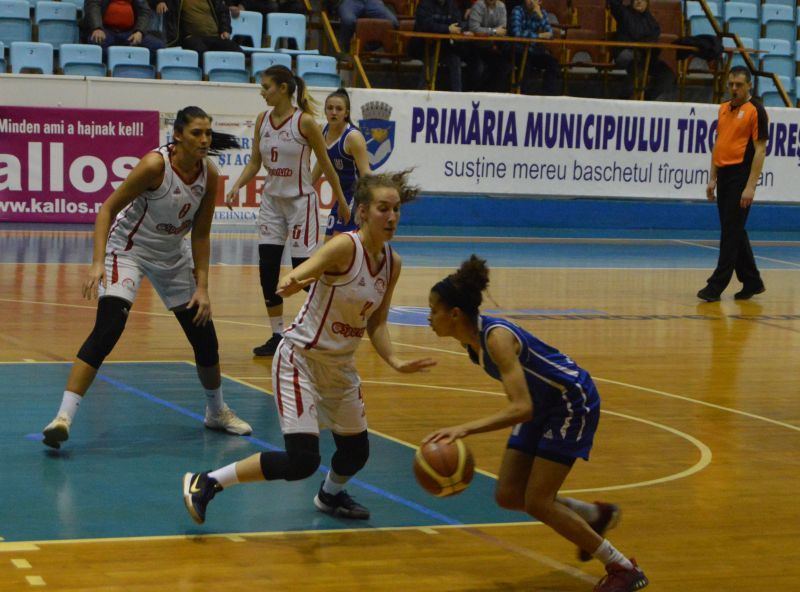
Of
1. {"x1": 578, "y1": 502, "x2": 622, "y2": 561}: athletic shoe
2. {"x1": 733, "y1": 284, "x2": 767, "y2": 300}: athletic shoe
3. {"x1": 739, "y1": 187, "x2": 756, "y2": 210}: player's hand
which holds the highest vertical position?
{"x1": 739, "y1": 187, "x2": 756, "y2": 210}: player's hand

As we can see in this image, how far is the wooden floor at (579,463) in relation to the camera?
202 inches

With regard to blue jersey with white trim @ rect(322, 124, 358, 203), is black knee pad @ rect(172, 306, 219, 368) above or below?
below

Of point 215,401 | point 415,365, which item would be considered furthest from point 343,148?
point 415,365

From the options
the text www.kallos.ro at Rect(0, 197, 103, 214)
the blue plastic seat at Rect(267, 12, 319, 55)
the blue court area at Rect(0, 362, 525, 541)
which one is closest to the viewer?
the blue court area at Rect(0, 362, 525, 541)

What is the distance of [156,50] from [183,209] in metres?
12.0

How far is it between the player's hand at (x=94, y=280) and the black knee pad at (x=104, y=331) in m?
0.28

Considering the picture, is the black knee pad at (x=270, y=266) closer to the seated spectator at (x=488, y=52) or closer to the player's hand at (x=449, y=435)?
the player's hand at (x=449, y=435)

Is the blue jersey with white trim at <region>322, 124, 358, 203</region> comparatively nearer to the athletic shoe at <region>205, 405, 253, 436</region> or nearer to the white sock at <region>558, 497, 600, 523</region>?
the athletic shoe at <region>205, 405, 253, 436</region>

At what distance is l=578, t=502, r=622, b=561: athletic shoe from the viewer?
5.38m

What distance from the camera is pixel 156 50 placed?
60.5ft

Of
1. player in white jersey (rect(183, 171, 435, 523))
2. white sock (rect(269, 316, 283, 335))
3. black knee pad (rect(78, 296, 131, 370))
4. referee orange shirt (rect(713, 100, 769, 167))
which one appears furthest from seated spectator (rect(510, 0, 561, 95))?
player in white jersey (rect(183, 171, 435, 523))

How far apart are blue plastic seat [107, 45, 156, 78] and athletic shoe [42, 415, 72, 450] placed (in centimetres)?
1207

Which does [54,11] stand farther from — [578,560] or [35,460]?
[578,560]

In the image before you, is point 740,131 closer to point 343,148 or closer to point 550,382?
point 343,148
